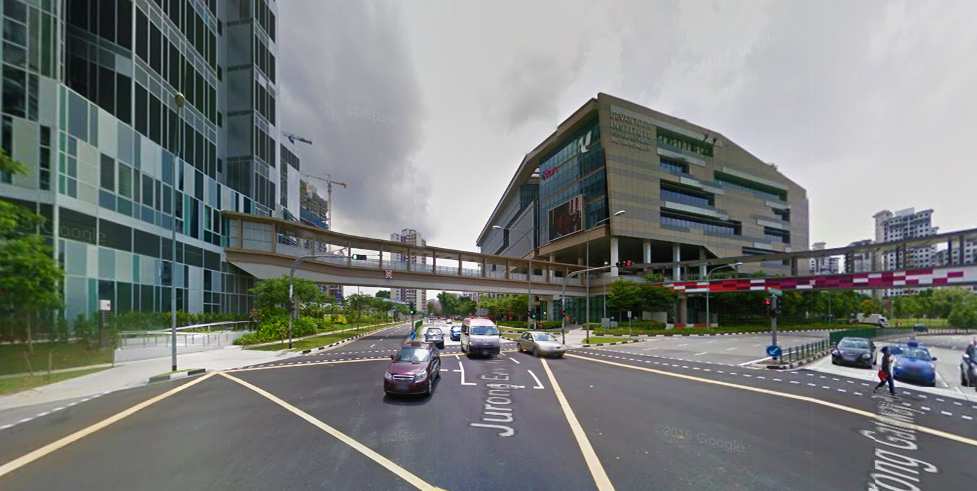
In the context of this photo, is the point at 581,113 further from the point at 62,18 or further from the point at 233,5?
the point at 62,18

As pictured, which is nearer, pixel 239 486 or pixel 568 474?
pixel 239 486

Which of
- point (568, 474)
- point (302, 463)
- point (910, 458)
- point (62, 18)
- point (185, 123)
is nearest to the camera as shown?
point (568, 474)

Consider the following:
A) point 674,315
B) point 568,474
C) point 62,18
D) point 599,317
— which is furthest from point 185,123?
point 674,315

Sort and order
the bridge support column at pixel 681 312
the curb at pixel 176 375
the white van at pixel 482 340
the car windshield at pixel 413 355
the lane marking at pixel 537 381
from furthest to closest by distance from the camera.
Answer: the bridge support column at pixel 681 312 < the white van at pixel 482 340 < the curb at pixel 176 375 < the lane marking at pixel 537 381 < the car windshield at pixel 413 355

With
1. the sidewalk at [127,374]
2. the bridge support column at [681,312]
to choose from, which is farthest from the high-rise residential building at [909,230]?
the sidewalk at [127,374]

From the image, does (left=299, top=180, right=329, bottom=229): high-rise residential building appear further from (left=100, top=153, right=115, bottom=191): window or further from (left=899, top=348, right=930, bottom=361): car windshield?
(left=899, top=348, right=930, bottom=361): car windshield

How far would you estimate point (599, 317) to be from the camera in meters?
69.9

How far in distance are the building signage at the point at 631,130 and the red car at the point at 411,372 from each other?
57347 mm

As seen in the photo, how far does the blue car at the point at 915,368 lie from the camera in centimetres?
1609

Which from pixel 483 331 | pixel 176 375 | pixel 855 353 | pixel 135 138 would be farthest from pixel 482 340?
pixel 135 138

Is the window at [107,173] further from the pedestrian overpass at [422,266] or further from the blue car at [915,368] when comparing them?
the blue car at [915,368]

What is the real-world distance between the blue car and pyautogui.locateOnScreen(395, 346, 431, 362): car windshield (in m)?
20.3

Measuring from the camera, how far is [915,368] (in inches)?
645

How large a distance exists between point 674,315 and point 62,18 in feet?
246
